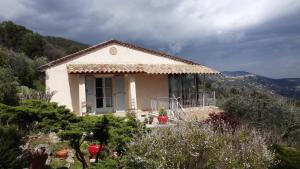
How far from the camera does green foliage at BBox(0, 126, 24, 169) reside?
8.07 m

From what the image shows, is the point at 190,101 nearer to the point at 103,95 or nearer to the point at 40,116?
the point at 103,95

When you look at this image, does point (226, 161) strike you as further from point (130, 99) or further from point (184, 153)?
point (130, 99)

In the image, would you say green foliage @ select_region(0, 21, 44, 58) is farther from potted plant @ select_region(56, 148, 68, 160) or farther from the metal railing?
potted plant @ select_region(56, 148, 68, 160)

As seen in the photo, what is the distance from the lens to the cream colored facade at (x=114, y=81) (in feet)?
70.7

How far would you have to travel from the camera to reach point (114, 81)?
2294 centimetres

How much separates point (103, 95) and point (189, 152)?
52.7 feet

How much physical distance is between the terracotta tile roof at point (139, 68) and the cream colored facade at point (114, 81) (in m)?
0.54

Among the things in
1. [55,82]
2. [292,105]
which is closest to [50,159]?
[55,82]

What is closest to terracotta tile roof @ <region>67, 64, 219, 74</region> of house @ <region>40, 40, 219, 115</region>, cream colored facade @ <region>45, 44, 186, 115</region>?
house @ <region>40, 40, 219, 115</region>

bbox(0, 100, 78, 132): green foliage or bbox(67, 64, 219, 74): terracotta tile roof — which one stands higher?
bbox(67, 64, 219, 74): terracotta tile roof

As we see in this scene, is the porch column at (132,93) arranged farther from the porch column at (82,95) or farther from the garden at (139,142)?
the garden at (139,142)

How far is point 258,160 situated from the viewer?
766cm

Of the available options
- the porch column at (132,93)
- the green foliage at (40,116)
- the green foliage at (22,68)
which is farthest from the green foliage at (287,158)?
the green foliage at (22,68)

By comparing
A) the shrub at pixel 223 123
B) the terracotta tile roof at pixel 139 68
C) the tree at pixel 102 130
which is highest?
the terracotta tile roof at pixel 139 68
